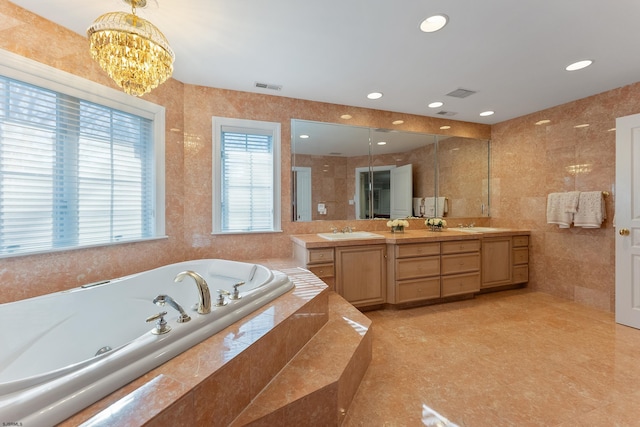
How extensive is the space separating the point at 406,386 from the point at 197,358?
1.32m

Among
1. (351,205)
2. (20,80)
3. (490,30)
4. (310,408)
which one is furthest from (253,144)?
(310,408)

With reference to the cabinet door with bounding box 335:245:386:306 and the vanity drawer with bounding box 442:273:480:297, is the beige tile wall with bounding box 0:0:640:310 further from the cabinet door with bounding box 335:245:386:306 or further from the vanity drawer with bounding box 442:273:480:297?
the vanity drawer with bounding box 442:273:480:297

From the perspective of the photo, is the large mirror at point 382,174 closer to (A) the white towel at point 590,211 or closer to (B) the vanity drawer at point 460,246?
(B) the vanity drawer at point 460,246

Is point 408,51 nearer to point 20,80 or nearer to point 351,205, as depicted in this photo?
point 351,205

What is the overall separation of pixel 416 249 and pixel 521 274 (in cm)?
182

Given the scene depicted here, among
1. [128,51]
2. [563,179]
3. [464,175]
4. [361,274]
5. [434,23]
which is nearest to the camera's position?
[128,51]

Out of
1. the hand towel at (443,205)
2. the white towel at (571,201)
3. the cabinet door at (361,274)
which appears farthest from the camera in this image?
the hand towel at (443,205)

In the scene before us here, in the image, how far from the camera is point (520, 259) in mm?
3508

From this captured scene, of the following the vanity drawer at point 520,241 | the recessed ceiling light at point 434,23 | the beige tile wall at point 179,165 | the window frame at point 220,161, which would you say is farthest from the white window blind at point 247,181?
the vanity drawer at point 520,241

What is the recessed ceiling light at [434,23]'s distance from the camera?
5.59 ft

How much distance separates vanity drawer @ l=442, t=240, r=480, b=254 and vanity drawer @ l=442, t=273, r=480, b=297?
0.95 ft

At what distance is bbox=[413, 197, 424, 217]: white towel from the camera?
3.61m

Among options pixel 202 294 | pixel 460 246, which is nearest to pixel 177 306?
pixel 202 294

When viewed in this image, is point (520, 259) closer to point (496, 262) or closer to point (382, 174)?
point (496, 262)
